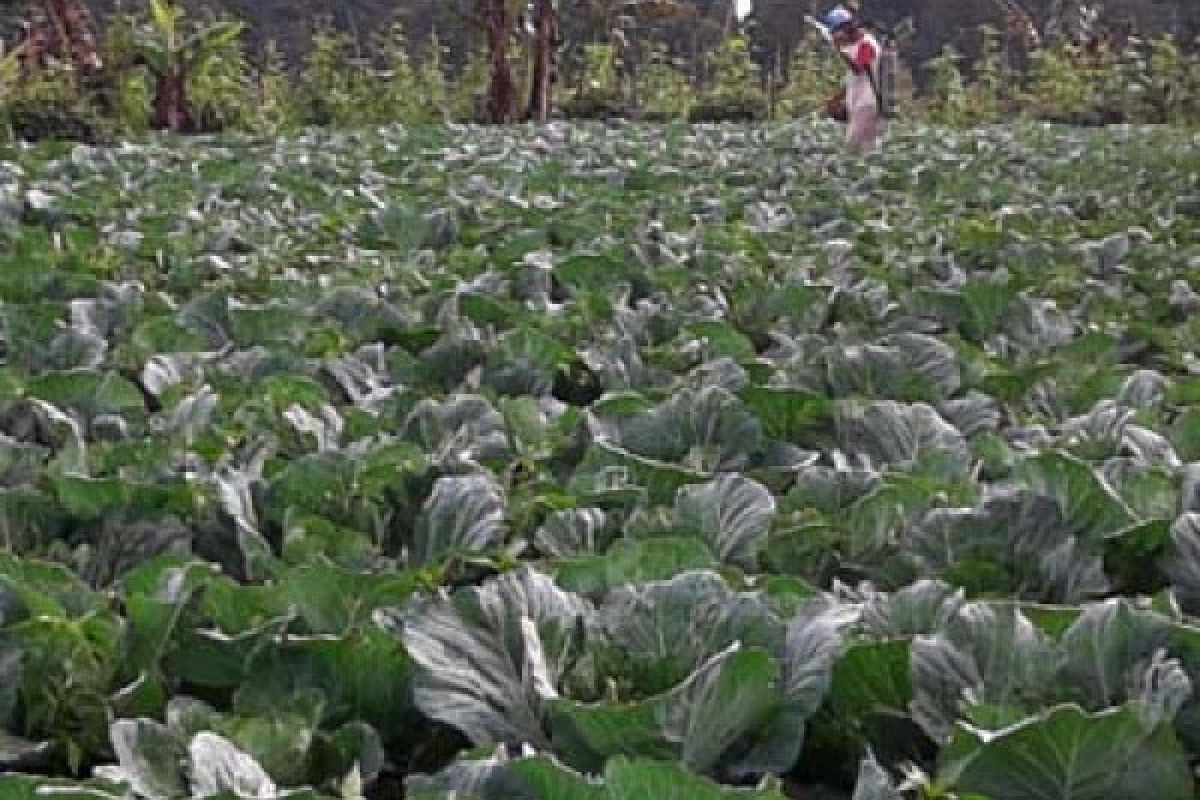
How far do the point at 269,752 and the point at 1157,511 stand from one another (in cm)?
89

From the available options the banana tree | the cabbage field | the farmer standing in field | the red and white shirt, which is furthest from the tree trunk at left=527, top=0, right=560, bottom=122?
the cabbage field

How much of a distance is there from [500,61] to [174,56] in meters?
4.18

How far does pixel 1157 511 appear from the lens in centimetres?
164

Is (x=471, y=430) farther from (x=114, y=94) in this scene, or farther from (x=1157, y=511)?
(x=114, y=94)

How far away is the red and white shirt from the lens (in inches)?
505

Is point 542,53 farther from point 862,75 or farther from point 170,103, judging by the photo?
point 862,75

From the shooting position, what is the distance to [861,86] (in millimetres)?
12977

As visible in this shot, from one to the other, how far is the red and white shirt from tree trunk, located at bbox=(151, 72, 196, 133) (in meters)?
6.76

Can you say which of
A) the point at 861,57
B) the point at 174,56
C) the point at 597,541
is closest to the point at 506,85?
the point at 174,56

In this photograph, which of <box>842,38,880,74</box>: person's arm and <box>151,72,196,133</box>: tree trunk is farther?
<box>151,72,196,133</box>: tree trunk

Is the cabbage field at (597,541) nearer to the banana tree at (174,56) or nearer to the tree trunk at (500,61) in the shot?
the banana tree at (174,56)

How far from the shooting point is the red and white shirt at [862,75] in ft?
42.1

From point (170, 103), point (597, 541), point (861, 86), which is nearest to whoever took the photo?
point (597, 541)

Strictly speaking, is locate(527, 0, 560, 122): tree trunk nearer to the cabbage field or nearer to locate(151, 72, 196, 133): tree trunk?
locate(151, 72, 196, 133): tree trunk
